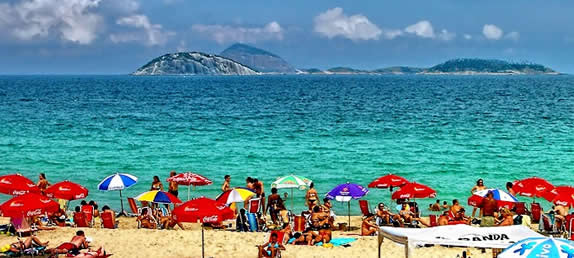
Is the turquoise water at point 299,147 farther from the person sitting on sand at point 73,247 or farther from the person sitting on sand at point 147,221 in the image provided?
the person sitting on sand at point 73,247

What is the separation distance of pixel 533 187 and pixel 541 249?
9471 mm

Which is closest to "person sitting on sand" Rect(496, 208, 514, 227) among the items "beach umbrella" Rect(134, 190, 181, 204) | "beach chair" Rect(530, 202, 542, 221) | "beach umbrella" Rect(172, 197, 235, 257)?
"beach chair" Rect(530, 202, 542, 221)

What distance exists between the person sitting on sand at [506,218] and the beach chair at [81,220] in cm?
1170

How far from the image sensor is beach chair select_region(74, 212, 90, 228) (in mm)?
18281

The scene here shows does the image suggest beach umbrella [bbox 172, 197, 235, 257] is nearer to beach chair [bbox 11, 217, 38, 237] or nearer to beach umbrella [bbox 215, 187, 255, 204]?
beach umbrella [bbox 215, 187, 255, 204]

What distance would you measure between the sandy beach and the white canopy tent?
3969mm

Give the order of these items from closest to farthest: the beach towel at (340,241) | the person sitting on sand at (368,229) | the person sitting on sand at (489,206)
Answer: the beach towel at (340,241)
the person sitting on sand at (489,206)
the person sitting on sand at (368,229)

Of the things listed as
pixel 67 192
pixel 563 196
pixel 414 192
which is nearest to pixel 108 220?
pixel 67 192

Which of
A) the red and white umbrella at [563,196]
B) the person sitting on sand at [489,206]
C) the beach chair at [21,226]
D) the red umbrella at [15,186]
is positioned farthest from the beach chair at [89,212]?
the red and white umbrella at [563,196]

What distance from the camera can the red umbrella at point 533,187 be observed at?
60.2ft

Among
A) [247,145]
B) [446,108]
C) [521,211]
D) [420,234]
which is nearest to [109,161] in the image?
[247,145]

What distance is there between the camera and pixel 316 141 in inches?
1580

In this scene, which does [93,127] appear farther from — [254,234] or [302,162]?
[254,234]

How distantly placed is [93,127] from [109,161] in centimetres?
1657
